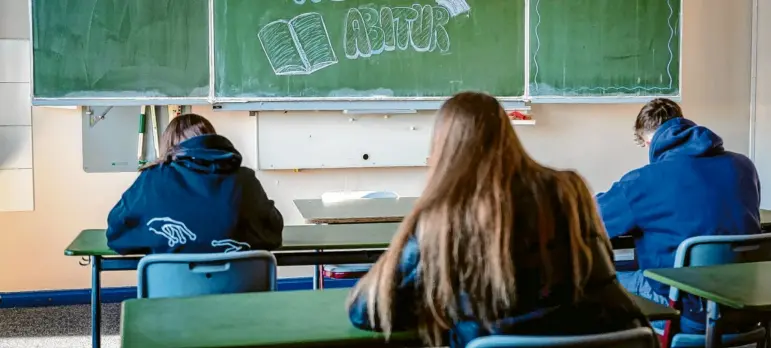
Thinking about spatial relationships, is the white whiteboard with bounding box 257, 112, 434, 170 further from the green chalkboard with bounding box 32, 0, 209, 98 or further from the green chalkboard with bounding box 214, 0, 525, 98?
the green chalkboard with bounding box 32, 0, 209, 98

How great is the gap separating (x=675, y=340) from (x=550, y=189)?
1.19 meters

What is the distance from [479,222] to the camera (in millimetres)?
1601

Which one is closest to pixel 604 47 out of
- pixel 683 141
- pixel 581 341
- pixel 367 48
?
pixel 367 48

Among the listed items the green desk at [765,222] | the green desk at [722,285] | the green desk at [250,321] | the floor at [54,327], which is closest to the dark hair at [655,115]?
the green desk at [765,222]

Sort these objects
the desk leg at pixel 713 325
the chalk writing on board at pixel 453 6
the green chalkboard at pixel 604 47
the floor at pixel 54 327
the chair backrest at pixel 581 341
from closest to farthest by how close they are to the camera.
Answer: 1. the chair backrest at pixel 581 341
2. the desk leg at pixel 713 325
3. the floor at pixel 54 327
4. the chalk writing on board at pixel 453 6
5. the green chalkboard at pixel 604 47

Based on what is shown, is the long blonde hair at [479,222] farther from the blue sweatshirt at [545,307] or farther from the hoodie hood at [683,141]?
the hoodie hood at [683,141]

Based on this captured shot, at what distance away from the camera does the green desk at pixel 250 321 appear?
1.75 meters

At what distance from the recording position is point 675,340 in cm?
257

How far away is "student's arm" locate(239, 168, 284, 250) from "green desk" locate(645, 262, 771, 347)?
4.16ft

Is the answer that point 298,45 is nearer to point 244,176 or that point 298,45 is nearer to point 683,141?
point 244,176

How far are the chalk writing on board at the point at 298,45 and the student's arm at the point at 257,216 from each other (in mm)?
1891

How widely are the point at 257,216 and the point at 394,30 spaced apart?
2.28 metres

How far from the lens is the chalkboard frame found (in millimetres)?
4344

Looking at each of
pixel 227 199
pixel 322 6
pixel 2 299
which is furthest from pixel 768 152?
pixel 2 299
